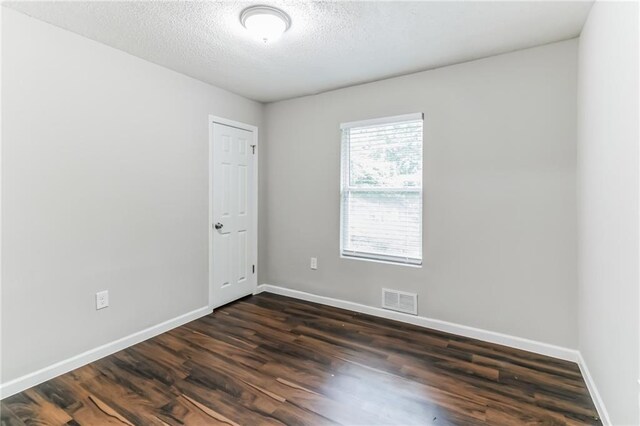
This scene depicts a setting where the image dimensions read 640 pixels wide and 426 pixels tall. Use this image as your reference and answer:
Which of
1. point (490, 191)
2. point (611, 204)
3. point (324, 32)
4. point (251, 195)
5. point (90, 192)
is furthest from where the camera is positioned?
point (251, 195)

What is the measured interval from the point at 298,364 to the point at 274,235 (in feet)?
6.35

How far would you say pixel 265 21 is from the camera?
2020 millimetres

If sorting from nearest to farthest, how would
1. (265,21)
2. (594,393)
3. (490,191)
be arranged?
(594,393) → (265,21) → (490,191)

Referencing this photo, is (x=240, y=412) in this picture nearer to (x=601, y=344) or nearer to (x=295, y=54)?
(x=601, y=344)

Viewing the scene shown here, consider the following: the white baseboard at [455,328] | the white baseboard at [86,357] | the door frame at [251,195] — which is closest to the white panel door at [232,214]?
the door frame at [251,195]

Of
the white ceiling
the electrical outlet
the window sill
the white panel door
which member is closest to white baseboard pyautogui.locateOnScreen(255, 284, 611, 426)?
the window sill

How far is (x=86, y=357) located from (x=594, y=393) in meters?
3.41

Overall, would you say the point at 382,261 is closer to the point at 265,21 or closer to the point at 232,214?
the point at 232,214

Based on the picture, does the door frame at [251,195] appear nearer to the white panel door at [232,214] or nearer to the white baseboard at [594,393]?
the white panel door at [232,214]

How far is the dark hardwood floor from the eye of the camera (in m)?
1.79

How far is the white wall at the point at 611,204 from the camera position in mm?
1366

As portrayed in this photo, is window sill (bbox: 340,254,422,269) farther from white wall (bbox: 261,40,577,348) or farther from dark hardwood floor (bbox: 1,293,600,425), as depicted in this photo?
dark hardwood floor (bbox: 1,293,600,425)

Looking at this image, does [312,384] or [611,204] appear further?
[312,384]

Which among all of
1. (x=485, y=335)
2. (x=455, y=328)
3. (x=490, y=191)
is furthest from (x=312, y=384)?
(x=490, y=191)
